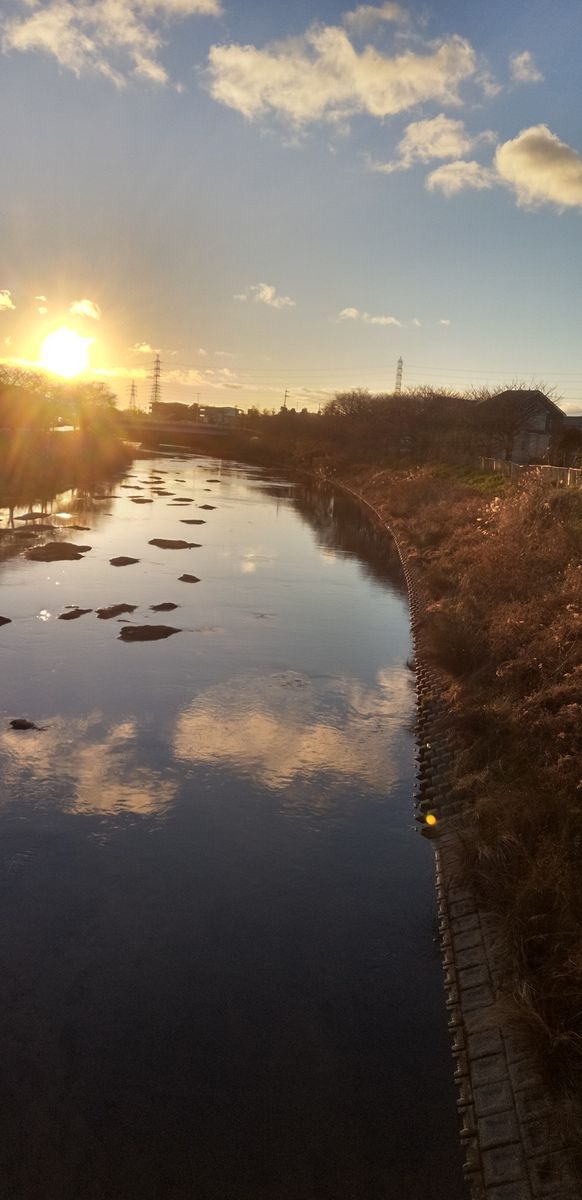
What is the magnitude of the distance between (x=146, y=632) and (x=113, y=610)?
3.31 metres

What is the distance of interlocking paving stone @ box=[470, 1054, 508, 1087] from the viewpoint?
8.97 metres

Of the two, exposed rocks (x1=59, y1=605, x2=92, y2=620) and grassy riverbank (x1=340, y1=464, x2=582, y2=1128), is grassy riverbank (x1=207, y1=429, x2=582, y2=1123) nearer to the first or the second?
grassy riverbank (x1=340, y1=464, x2=582, y2=1128)

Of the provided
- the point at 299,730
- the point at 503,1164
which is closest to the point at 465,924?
the point at 503,1164

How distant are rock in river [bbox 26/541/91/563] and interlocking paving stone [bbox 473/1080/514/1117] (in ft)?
111

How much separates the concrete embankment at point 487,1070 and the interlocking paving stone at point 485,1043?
0.01 meters

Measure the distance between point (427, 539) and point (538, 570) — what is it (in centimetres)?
1963

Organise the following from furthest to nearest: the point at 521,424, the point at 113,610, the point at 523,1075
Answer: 1. the point at 521,424
2. the point at 113,610
3. the point at 523,1075

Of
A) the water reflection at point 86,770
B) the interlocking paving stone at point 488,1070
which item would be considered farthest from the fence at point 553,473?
the interlocking paving stone at point 488,1070

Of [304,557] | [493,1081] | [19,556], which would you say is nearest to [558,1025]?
[493,1081]

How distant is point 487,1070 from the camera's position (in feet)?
30.1

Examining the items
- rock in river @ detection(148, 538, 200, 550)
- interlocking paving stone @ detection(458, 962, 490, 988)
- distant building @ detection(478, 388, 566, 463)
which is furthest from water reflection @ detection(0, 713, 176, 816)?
distant building @ detection(478, 388, 566, 463)

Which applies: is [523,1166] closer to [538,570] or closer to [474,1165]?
[474,1165]

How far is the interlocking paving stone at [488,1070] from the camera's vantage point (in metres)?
8.97

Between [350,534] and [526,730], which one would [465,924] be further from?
[350,534]
